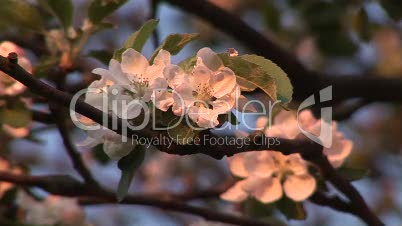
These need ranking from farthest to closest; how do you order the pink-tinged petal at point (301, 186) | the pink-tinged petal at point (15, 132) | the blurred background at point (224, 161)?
the blurred background at point (224, 161)
the pink-tinged petal at point (15, 132)
the pink-tinged petal at point (301, 186)

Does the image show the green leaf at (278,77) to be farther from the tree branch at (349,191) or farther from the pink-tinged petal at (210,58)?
the tree branch at (349,191)

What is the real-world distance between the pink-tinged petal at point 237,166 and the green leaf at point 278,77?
1.40 feet

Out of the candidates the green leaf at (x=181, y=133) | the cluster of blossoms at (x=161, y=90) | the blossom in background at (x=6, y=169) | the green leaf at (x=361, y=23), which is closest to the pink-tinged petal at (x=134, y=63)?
the cluster of blossoms at (x=161, y=90)

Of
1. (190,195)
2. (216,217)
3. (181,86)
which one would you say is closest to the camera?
(181,86)

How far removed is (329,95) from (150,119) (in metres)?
0.69

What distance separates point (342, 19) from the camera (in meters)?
2.40

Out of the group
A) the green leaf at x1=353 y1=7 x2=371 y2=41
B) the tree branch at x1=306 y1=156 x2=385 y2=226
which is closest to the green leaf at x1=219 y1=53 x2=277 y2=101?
the tree branch at x1=306 y1=156 x2=385 y2=226

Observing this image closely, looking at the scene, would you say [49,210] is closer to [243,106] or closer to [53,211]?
[53,211]

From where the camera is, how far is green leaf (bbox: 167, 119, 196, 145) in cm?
103

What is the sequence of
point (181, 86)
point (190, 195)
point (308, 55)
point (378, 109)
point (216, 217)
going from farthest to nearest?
point (378, 109) < point (308, 55) < point (190, 195) < point (216, 217) < point (181, 86)

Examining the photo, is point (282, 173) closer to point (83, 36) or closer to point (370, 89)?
point (83, 36)

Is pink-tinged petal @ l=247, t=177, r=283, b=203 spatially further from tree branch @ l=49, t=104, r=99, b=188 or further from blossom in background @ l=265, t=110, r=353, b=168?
tree branch @ l=49, t=104, r=99, b=188

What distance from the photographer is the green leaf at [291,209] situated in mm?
1506

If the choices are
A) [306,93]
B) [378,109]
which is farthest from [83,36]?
[378,109]
